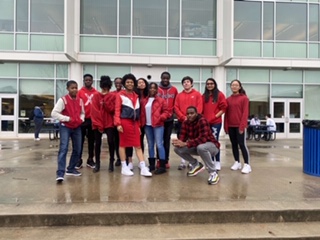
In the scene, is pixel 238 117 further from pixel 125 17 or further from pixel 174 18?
pixel 125 17

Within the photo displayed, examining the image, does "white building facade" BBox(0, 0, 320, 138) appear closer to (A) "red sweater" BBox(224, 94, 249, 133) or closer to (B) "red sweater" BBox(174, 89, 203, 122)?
(A) "red sweater" BBox(224, 94, 249, 133)

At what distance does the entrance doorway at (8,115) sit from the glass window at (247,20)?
13272mm

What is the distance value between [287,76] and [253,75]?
2.13 meters

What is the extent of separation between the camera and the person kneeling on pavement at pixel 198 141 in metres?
5.72

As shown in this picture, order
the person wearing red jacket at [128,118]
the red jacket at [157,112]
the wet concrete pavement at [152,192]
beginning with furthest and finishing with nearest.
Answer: the red jacket at [157,112]
the person wearing red jacket at [128,118]
the wet concrete pavement at [152,192]

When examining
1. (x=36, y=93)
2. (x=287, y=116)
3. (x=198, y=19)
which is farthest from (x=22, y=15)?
(x=287, y=116)

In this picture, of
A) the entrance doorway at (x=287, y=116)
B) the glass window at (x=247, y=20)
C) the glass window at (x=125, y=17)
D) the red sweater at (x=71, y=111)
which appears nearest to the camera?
the red sweater at (x=71, y=111)

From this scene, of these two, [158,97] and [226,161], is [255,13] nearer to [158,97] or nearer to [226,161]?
[226,161]

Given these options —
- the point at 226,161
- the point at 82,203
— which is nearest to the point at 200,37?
the point at 226,161

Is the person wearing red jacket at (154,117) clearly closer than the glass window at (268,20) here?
Yes

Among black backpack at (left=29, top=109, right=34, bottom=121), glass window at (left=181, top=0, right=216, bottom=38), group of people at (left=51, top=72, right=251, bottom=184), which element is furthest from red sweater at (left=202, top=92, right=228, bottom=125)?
black backpack at (left=29, top=109, right=34, bottom=121)

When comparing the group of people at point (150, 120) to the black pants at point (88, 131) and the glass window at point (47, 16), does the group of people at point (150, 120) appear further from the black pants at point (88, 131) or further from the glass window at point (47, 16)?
the glass window at point (47, 16)

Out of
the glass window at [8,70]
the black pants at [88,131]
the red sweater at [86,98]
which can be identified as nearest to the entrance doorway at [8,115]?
the glass window at [8,70]

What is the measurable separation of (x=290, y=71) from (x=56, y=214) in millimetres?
18131
